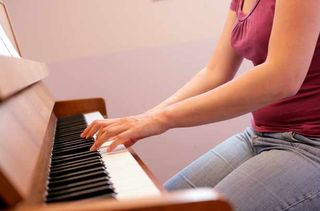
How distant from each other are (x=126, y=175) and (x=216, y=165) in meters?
0.39

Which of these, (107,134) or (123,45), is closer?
(107,134)

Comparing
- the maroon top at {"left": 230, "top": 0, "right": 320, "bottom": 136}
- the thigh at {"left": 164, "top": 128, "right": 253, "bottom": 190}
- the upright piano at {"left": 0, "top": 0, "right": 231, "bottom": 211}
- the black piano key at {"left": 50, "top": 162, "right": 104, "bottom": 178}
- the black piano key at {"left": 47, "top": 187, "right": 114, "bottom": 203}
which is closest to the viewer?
the upright piano at {"left": 0, "top": 0, "right": 231, "bottom": 211}

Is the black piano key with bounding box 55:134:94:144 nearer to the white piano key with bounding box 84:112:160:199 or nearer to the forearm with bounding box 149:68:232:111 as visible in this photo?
the white piano key with bounding box 84:112:160:199

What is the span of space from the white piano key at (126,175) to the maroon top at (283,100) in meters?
0.35

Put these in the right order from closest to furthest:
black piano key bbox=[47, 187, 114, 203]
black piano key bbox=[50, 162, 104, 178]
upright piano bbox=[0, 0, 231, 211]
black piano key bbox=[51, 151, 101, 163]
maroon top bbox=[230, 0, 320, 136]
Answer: upright piano bbox=[0, 0, 231, 211]
black piano key bbox=[47, 187, 114, 203]
black piano key bbox=[50, 162, 104, 178]
black piano key bbox=[51, 151, 101, 163]
maroon top bbox=[230, 0, 320, 136]

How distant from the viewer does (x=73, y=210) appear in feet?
1.12

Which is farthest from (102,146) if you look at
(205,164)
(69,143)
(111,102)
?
(111,102)

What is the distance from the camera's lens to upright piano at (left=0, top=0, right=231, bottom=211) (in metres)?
0.37

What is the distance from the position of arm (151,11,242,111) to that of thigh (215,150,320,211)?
1.41ft

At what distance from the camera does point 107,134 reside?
79cm

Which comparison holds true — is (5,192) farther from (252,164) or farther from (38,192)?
(252,164)

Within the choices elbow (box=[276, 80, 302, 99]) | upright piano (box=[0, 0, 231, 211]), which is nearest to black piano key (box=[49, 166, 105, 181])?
upright piano (box=[0, 0, 231, 211])

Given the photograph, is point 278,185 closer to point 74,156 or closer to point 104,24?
point 74,156

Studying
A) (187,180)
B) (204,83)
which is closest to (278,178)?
(187,180)
